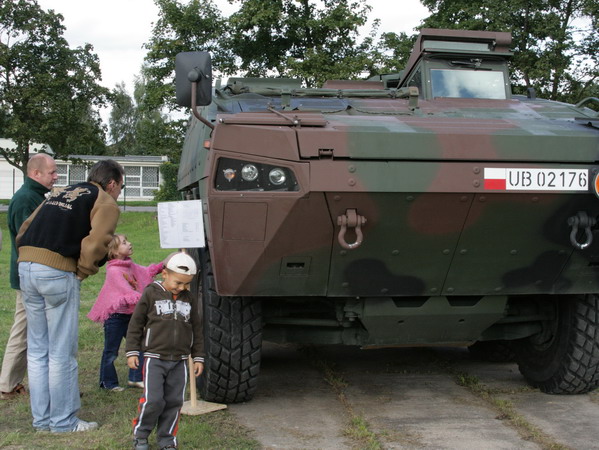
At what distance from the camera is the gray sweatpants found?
4.16 meters

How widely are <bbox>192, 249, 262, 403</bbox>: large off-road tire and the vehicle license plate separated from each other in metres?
1.70

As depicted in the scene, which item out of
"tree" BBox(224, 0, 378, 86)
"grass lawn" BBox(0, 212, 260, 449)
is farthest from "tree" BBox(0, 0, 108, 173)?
"grass lawn" BBox(0, 212, 260, 449)

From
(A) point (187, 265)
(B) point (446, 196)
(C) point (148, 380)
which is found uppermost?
(B) point (446, 196)

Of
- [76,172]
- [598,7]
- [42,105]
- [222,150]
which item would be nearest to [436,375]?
[222,150]

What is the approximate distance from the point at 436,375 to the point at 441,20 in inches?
658

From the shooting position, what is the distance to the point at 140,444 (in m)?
4.16

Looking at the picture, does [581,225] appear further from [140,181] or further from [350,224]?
[140,181]

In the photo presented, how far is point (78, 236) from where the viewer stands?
4.59 metres

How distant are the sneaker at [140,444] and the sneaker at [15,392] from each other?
155 cm

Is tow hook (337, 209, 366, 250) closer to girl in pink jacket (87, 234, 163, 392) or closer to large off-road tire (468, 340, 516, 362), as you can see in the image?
girl in pink jacket (87, 234, 163, 392)

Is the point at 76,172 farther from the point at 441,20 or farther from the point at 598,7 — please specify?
the point at 598,7

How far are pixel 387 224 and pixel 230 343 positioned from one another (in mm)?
1351

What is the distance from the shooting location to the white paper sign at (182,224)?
17.0 ft

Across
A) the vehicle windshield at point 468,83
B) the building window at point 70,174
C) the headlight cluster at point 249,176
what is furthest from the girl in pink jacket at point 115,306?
the building window at point 70,174
